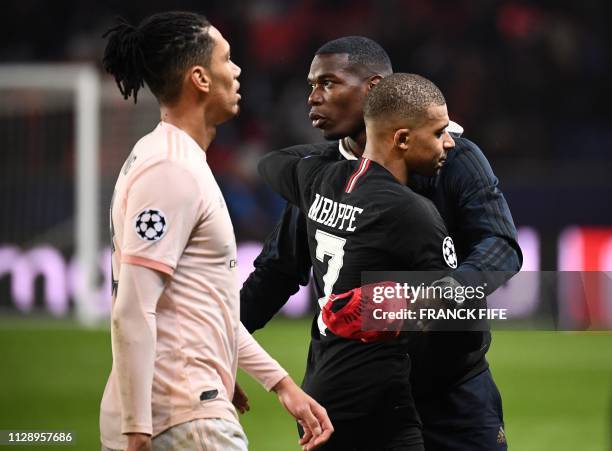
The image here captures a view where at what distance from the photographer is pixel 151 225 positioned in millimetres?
3006

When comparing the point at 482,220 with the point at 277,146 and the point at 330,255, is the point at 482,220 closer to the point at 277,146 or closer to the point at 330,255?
the point at 330,255

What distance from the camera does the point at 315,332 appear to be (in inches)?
154

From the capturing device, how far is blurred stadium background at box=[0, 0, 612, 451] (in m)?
10.0

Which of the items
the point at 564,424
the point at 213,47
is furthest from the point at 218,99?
the point at 564,424

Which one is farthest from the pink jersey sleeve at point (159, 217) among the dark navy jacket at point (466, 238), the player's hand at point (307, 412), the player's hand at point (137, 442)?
the dark navy jacket at point (466, 238)

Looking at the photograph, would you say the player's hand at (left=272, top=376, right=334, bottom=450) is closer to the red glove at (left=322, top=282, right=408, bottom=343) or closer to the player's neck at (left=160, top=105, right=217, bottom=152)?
the red glove at (left=322, top=282, right=408, bottom=343)

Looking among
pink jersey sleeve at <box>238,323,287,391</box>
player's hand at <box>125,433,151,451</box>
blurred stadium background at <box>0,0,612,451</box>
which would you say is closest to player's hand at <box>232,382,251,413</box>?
pink jersey sleeve at <box>238,323,287,391</box>

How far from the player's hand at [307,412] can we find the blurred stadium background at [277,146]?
436 cm

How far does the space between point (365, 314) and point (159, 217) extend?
80 cm

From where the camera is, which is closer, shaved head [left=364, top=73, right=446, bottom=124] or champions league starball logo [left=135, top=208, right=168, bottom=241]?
champions league starball logo [left=135, top=208, right=168, bottom=241]

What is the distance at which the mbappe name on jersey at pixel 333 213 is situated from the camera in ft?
11.7

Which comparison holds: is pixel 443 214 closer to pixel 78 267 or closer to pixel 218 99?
pixel 218 99

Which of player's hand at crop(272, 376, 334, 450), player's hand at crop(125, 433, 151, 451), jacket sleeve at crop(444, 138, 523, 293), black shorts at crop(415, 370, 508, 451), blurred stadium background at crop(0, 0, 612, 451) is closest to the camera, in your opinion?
player's hand at crop(125, 433, 151, 451)

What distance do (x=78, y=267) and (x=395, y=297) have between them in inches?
389
